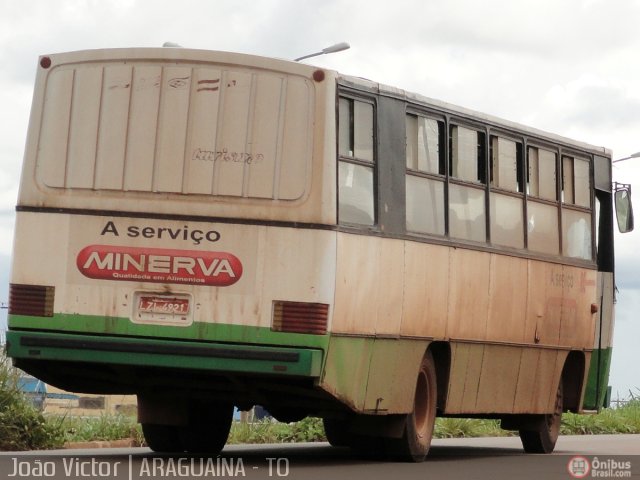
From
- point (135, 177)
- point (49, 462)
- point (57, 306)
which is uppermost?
point (135, 177)

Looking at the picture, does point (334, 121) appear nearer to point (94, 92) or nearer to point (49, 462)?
point (94, 92)

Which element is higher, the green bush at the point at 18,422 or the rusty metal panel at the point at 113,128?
the rusty metal panel at the point at 113,128

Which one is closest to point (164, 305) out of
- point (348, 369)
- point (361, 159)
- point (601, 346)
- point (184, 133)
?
point (184, 133)

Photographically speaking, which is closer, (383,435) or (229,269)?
(229,269)

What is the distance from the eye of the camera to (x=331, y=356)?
1633 centimetres

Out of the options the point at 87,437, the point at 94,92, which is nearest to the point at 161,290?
the point at 94,92

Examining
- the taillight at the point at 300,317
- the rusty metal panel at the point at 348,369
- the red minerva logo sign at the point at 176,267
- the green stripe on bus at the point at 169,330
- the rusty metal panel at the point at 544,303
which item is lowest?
the rusty metal panel at the point at 348,369

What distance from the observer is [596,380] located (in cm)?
2306

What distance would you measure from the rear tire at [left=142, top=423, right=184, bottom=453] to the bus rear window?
10.3 feet

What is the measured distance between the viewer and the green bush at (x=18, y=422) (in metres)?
19.6

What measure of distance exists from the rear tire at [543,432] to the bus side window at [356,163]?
576cm

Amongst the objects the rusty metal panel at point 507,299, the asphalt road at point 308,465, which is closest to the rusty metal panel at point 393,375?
the asphalt road at point 308,465

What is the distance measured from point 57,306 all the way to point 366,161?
300cm

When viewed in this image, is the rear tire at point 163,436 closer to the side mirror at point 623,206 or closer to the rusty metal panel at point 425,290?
the rusty metal panel at point 425,290
